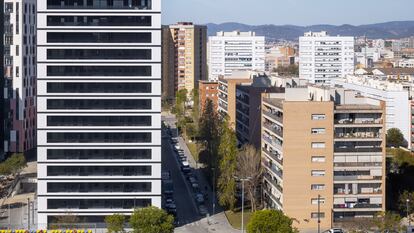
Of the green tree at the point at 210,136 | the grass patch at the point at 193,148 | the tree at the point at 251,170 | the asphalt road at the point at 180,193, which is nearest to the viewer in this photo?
the tree at the point at 251,170

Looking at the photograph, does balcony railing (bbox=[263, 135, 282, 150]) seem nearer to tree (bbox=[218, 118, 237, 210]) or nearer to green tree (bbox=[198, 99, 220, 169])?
tree (bbox=[218, 118, 237, 210])

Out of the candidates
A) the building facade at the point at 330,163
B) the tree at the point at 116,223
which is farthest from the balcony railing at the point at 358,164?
the tree at the point at 116,223

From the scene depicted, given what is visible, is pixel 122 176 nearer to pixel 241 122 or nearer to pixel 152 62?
pixel 152 62

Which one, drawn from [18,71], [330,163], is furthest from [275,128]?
[18,71]

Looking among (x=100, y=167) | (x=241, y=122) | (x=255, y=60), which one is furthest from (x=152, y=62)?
(x=255, y=60)

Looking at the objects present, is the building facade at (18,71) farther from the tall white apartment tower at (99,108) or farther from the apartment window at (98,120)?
the apartment window at (98,120)
